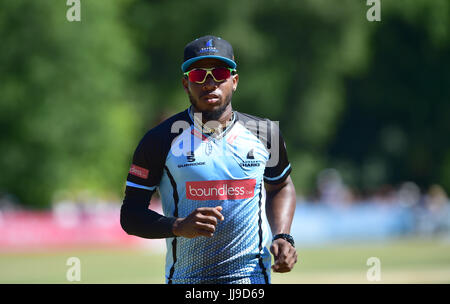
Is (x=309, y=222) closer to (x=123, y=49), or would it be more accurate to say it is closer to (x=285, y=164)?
(x=123, y=49)

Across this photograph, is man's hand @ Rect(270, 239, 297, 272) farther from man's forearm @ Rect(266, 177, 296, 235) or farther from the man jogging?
man's forearm @ Rect(266, 177, 296, 235)

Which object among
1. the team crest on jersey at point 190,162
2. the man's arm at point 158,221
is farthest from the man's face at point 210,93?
the man's arm at point 158,221

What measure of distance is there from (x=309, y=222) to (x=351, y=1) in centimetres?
2031

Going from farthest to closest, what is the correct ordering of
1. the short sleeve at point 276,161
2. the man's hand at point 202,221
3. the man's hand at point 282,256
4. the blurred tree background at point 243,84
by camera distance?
the blurred tree background at point 243,84, the short sleeve at point 276,161, the man's hand at point 282,256, the man's hand at point 202,221

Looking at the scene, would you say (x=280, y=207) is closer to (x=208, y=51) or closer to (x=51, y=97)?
(x=208, y=51)

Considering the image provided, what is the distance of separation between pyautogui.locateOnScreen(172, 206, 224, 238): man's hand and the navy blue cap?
3.77 feet

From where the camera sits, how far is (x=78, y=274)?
797 inches

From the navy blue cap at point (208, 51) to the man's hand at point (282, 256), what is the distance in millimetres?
1381

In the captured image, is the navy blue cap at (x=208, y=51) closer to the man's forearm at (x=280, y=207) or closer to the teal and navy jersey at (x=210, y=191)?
the teal and navy jersey at (x=210, y=191)

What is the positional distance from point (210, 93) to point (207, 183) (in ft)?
2.17

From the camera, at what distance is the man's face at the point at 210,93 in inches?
250

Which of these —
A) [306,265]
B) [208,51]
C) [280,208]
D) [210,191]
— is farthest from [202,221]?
[306,265]

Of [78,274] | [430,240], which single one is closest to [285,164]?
[78,274]

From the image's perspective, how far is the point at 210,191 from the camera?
629cm
